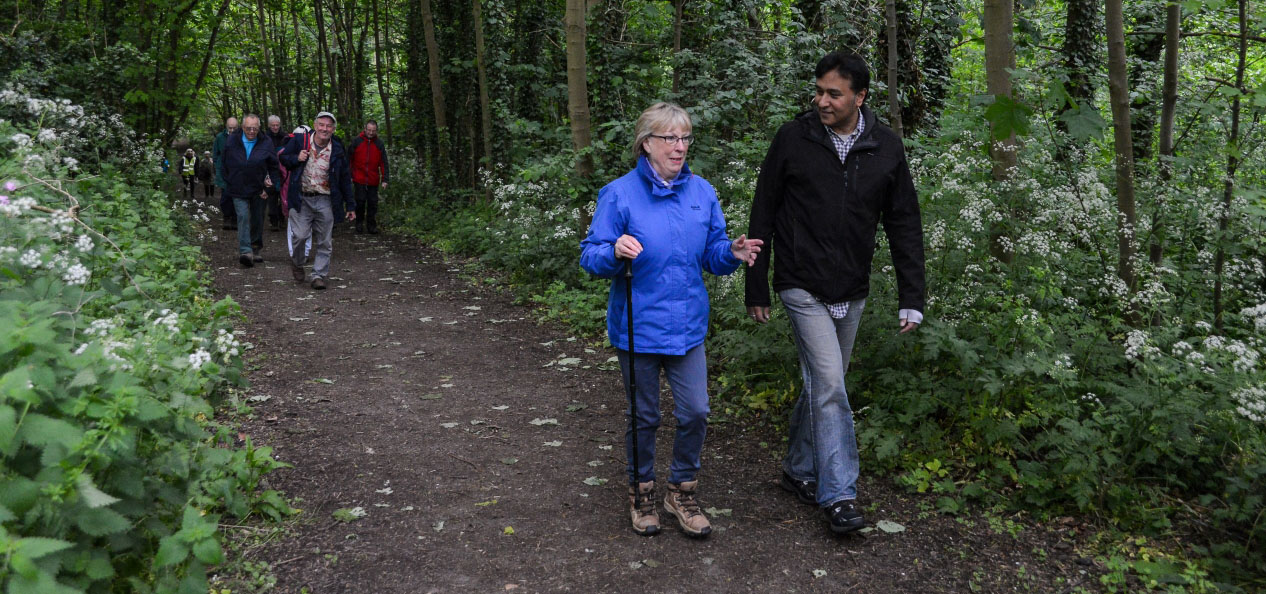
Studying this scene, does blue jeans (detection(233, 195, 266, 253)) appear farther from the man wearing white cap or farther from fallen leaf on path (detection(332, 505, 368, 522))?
fallen leaf on path (detection(332, 505, 368, 522))

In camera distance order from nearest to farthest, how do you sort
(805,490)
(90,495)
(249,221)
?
(90,495) < (805,490) < (249,221)

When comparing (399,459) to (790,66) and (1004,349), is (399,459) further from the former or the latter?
(790,66)

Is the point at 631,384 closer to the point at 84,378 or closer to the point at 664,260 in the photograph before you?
the point at 664,260

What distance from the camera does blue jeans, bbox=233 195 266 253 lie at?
40.4 ft

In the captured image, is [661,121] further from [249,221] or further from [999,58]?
[249,221]

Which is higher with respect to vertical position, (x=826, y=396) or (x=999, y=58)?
(x=999, y=58)

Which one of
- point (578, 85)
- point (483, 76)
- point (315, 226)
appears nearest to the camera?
point (578, 85)

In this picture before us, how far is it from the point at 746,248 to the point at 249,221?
35.3 feet

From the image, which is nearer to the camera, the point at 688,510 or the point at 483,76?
the point at 688,510

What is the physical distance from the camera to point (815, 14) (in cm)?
1118

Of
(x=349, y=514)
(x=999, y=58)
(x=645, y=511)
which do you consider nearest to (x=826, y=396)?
(x=645, y=511)

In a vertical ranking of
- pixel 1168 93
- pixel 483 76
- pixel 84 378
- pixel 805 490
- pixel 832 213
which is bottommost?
pixel 805 490

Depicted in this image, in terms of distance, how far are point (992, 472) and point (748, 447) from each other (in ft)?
5.08

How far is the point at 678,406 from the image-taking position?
14.1 feet
